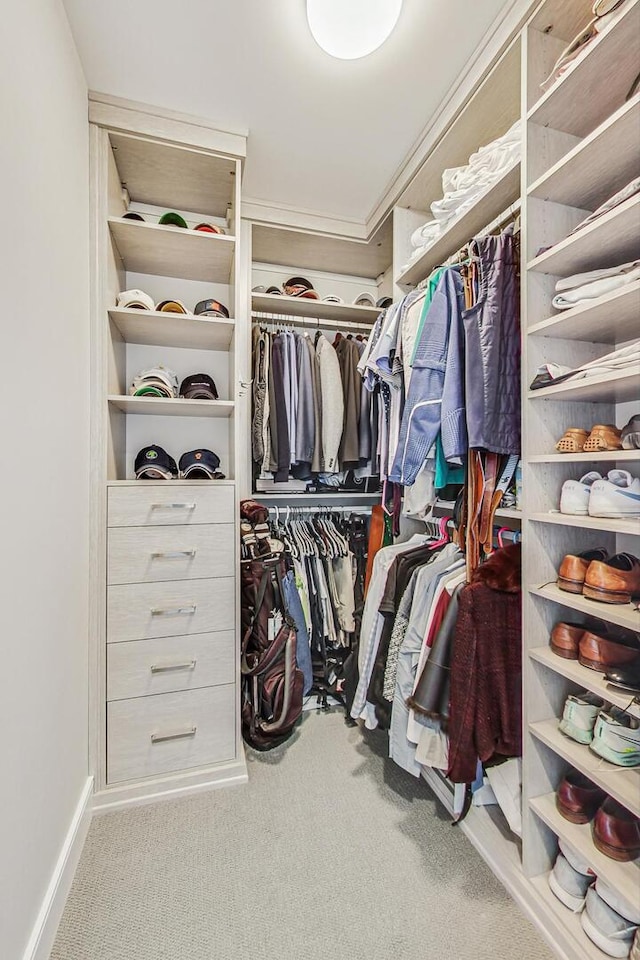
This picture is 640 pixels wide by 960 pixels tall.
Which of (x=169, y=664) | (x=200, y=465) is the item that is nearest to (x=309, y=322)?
Answer: (x=200, y=465)

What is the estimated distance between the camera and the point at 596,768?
97 centimetres

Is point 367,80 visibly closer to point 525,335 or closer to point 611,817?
point 525,335

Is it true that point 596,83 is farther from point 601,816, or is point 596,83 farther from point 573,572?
point 601,816

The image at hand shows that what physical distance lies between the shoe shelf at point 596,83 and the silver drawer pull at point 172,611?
1927 millimetres

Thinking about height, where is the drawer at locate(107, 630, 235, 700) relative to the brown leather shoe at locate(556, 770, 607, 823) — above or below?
above

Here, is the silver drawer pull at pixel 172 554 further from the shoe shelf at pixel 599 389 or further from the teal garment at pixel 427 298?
the shoe shelf at pixel 599 389

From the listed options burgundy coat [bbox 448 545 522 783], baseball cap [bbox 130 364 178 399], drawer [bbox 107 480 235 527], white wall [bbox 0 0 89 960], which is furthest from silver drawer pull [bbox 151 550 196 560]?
burgundy coat [bbox 448 545 522 783]

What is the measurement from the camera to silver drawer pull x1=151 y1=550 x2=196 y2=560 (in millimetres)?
1626

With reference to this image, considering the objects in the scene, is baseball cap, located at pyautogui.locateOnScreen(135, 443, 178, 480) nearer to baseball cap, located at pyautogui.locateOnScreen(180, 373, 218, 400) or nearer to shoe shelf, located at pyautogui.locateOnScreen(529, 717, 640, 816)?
baseball cap, located at pyautogui.locateOnScreen(180, 373, 218, 400)

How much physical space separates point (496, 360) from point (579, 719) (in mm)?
988

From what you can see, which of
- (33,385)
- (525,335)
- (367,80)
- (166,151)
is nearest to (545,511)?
(525,335)

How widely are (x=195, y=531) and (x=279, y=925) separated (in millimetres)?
1206

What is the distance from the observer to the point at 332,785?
1629 millimetres

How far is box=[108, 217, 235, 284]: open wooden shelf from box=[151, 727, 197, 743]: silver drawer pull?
6.51ft
